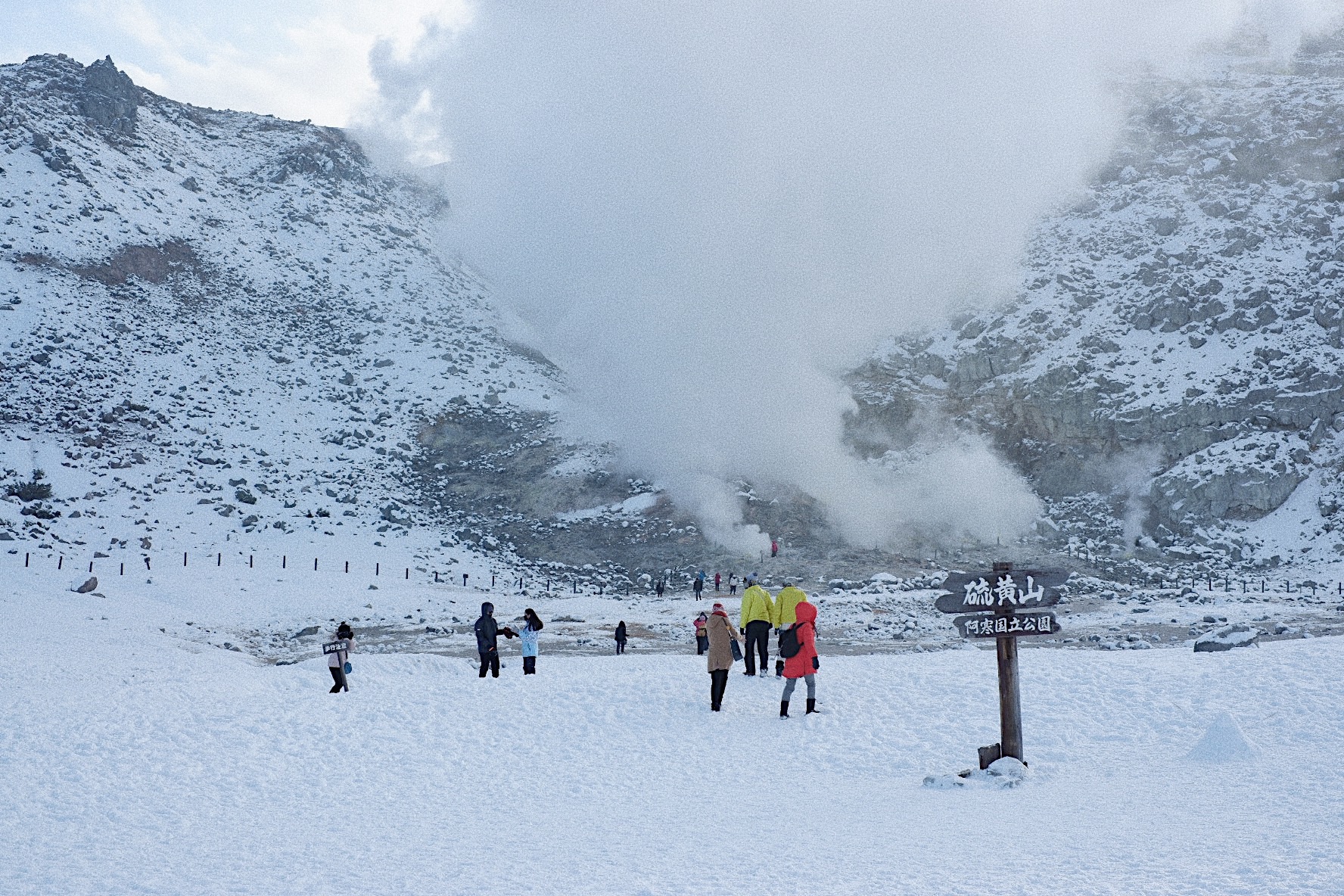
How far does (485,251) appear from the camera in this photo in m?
73.8

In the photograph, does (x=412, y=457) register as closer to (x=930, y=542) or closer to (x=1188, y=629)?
(x=930, y=542)

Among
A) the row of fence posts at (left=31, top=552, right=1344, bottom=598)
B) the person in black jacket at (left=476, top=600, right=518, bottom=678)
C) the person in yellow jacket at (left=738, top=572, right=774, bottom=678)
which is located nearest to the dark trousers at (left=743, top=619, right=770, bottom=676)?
the person in yellow jacket at (left=738, top=572, right=774, bottom=678)

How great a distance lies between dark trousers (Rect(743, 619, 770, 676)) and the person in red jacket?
7.34 feet

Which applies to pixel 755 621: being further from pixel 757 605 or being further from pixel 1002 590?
pixel 1002 590

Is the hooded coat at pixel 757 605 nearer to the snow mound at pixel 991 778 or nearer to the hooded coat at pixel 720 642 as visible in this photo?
the hooded coat at pixel 720 642

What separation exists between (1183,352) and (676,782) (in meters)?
50.5

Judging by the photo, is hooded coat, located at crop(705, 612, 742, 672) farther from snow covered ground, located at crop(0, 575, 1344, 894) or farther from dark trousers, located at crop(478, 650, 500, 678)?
dark trousers, located at crop(478, 650, 500, 678)

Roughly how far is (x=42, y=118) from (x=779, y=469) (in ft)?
177

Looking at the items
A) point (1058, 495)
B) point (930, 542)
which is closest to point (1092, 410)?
point (1058, 495)

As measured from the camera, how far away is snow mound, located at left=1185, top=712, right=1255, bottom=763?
9.45 m

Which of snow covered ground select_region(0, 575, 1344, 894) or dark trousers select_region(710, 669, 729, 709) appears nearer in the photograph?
snow covered ground select_region(0, 575, 1344, 894)

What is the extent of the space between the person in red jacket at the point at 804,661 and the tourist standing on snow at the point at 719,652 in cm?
92

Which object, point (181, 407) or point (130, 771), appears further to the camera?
point (181, 407)

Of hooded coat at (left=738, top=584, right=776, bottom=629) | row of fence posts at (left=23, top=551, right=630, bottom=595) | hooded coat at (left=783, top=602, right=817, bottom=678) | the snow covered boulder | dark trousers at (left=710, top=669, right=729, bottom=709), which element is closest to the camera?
hooded coat at (left=783, top=602, right=817, bottom=678)
